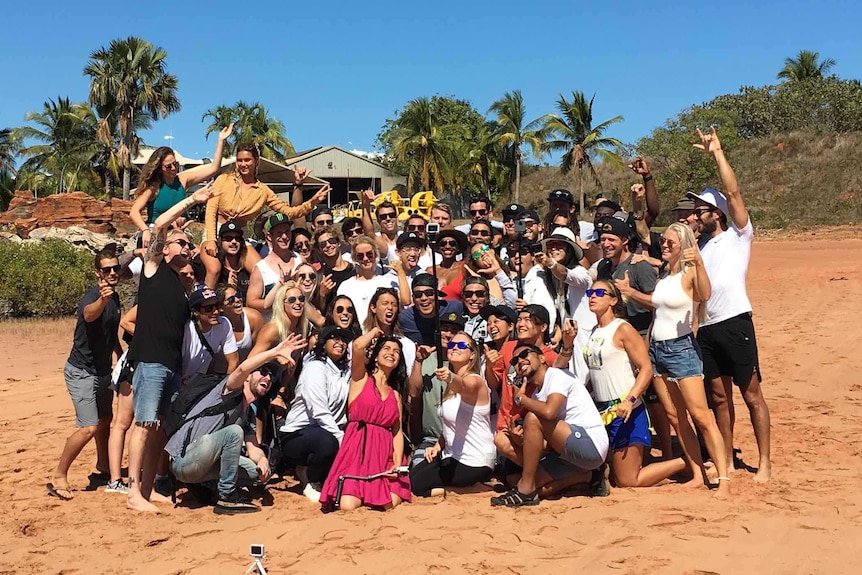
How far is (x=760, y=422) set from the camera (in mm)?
6102

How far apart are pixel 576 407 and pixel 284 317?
2.33 metres

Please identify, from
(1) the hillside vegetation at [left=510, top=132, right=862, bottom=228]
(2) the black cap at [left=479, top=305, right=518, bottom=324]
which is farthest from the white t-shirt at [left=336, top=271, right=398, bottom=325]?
(1) the hillside vegetation at [left=510, top=132, right=862, bottom=228]

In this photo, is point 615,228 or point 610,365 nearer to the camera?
point 610,365

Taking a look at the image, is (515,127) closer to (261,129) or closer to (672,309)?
(261,129)

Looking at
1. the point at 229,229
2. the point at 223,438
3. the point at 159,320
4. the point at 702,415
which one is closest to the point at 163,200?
the point at 229,229

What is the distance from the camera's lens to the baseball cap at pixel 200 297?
5973 millimetres

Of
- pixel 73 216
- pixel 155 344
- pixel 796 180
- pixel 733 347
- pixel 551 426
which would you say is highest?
pixel 796 180

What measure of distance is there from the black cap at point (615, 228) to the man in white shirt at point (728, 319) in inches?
25.9

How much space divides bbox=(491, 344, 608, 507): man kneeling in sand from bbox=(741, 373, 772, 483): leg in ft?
3.79

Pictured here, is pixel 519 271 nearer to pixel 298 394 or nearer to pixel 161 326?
pixel 298 394

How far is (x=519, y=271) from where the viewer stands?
23.9 ft

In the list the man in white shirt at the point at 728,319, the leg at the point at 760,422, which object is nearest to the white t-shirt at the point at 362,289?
the man in white shirt at the point at 728,319

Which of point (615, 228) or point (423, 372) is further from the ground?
point (615, 228)

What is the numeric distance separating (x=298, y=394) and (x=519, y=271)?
2.21m
